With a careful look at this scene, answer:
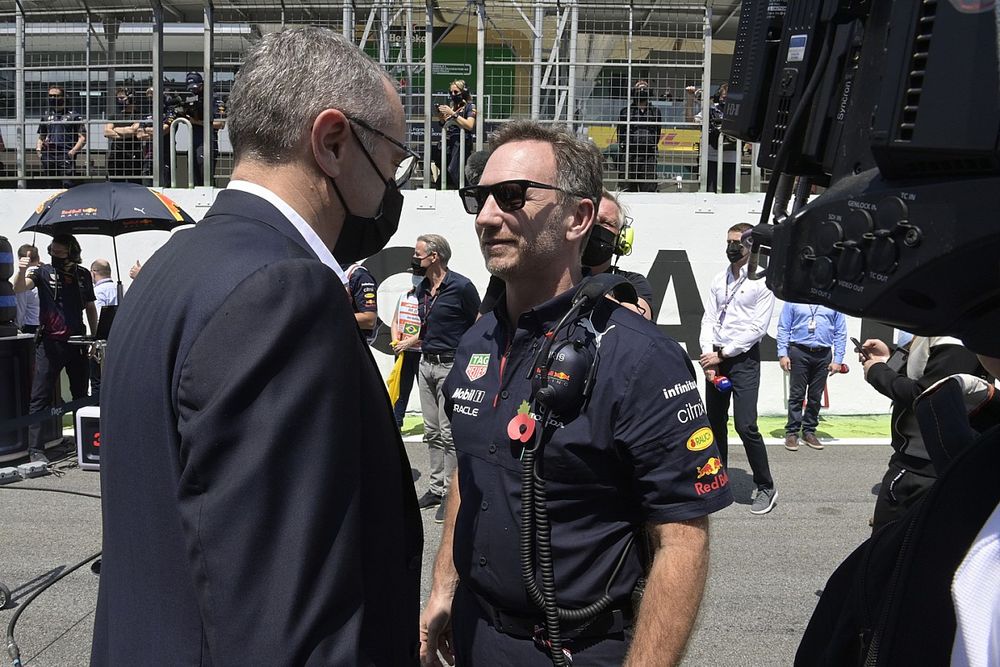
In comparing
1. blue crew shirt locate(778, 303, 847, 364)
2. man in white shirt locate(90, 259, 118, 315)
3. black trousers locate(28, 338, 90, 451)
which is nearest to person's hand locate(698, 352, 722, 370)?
blue crew shirt locate(778, 303, 847, 364)

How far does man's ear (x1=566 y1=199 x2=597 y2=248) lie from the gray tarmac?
4.89 ft

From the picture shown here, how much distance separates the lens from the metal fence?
11250 millimetres

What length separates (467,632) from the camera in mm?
2395

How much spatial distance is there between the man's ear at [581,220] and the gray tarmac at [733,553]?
4.89 ft

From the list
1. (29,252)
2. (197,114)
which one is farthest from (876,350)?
(29,252)

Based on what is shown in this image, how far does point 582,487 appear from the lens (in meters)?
2.20

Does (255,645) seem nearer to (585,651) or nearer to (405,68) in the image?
(585,651)

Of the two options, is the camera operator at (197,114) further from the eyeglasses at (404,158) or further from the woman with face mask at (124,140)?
the eyeglasses at (404,158)

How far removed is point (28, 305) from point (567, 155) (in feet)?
33.7

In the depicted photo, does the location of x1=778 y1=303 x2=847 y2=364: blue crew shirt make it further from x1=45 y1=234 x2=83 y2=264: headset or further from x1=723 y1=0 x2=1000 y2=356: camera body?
x1=723 y1=0 x2=1000 y2=356: camera body

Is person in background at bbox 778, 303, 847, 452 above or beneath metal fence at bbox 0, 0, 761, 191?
beneath

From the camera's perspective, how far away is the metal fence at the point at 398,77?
11.2 metres

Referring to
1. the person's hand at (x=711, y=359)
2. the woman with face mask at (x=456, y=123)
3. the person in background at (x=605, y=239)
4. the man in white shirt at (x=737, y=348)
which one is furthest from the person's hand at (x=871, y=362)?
the woman with face mask at (x=456, y=123)

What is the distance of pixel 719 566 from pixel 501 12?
26.3 ft
